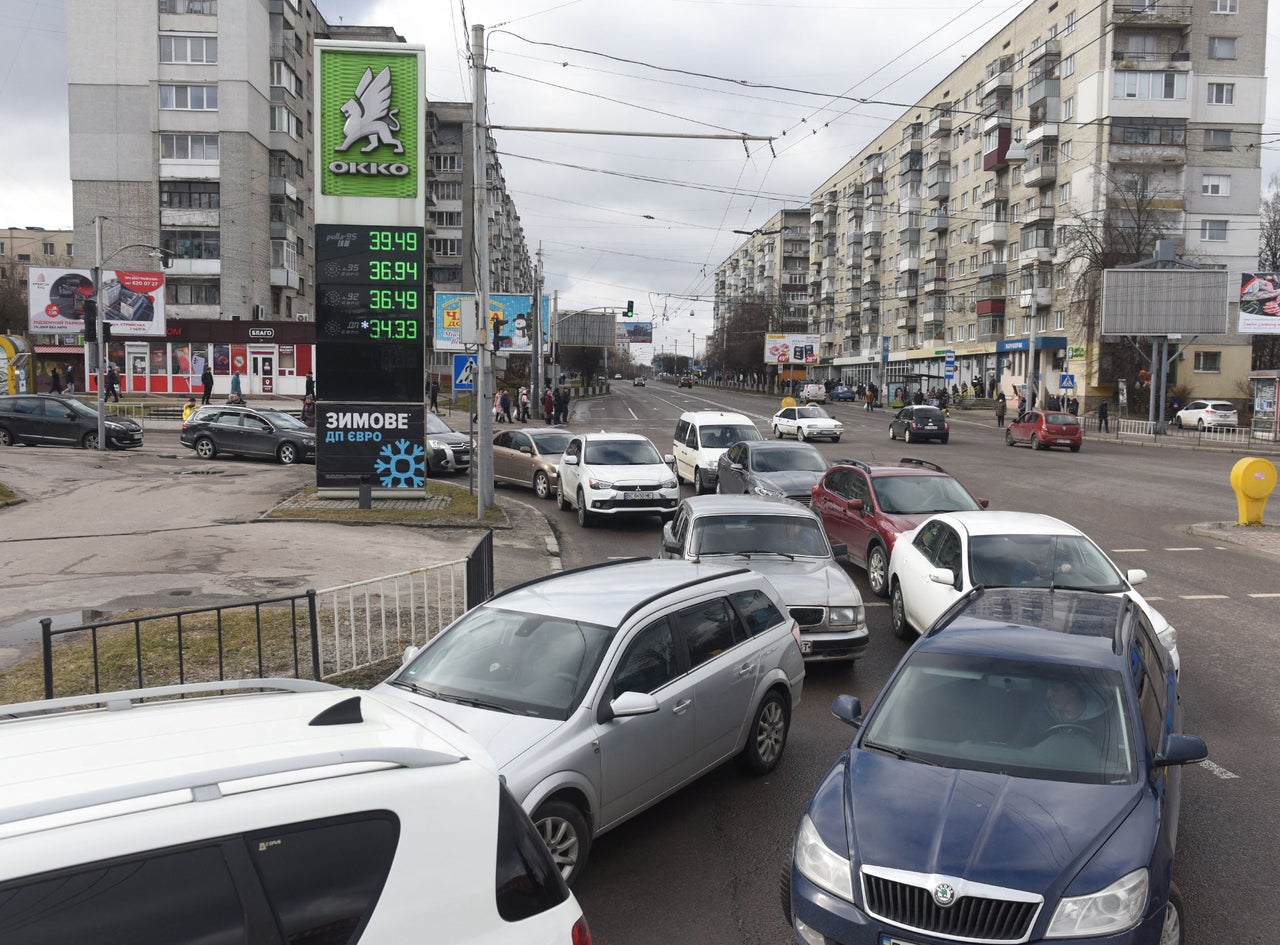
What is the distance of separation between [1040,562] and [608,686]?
5.63 metres

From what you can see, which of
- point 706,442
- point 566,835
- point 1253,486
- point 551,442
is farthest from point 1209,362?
point 566,835

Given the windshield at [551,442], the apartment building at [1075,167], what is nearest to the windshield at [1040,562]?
the windshield at [551,442]

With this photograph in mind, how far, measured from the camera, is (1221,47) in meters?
59.2

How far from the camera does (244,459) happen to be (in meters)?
29.8

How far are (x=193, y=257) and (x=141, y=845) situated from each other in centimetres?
6321

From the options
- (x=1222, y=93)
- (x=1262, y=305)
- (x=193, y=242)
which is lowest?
(x=1262, y=305)

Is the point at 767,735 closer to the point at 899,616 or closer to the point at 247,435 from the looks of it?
the point at 899,616

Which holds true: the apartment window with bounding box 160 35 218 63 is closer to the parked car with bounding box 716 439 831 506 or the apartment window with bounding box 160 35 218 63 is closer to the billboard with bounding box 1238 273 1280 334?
the parked car with bounding box 716 439 831 506

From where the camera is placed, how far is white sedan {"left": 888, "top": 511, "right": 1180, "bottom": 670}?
9.30 m

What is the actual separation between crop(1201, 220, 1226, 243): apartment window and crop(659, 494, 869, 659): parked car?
199 ft

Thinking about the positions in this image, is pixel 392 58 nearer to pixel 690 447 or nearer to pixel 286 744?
pixel 690 447

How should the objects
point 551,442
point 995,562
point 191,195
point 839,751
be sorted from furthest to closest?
point 191,195
point 551,442
point 995,562
point 839,751

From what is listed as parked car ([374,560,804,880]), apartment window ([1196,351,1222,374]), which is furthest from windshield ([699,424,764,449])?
apartment window ([1196,351,1222,374])

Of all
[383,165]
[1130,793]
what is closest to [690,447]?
[383,165]
